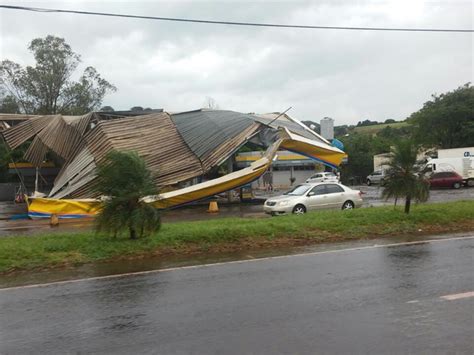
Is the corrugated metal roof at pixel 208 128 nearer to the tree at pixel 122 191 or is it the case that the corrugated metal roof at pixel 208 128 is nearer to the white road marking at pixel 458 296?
the tree at pixel 122 191

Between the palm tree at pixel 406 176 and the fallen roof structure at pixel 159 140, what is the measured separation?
39.2ft

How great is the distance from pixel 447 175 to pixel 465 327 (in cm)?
3688

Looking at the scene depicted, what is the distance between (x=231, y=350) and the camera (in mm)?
4672

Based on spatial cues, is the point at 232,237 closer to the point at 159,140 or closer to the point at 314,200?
the point at 314,200

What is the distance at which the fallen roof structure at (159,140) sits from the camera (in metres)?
25.4

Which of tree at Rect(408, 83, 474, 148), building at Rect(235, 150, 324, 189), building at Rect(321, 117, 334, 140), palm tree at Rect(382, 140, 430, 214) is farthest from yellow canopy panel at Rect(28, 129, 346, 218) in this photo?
tree at Rect(408, 83, 474, 148)

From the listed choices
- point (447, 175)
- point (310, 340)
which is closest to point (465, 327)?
point (310, 340)

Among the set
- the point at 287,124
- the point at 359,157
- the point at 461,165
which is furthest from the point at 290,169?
the point at 287,124

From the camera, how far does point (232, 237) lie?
38.8 ft

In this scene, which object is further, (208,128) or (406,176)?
(208,128)

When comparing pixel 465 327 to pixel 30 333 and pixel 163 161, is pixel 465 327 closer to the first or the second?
pixel 30 333

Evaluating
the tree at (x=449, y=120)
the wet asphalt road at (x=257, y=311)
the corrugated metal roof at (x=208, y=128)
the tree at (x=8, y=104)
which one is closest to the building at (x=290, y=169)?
the tree at (x=449, y=120)

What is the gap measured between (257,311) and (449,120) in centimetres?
5573

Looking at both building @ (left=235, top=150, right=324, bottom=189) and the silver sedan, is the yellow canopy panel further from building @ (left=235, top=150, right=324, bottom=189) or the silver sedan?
building @ (left=235, top=150, right=324, bottom=189)
